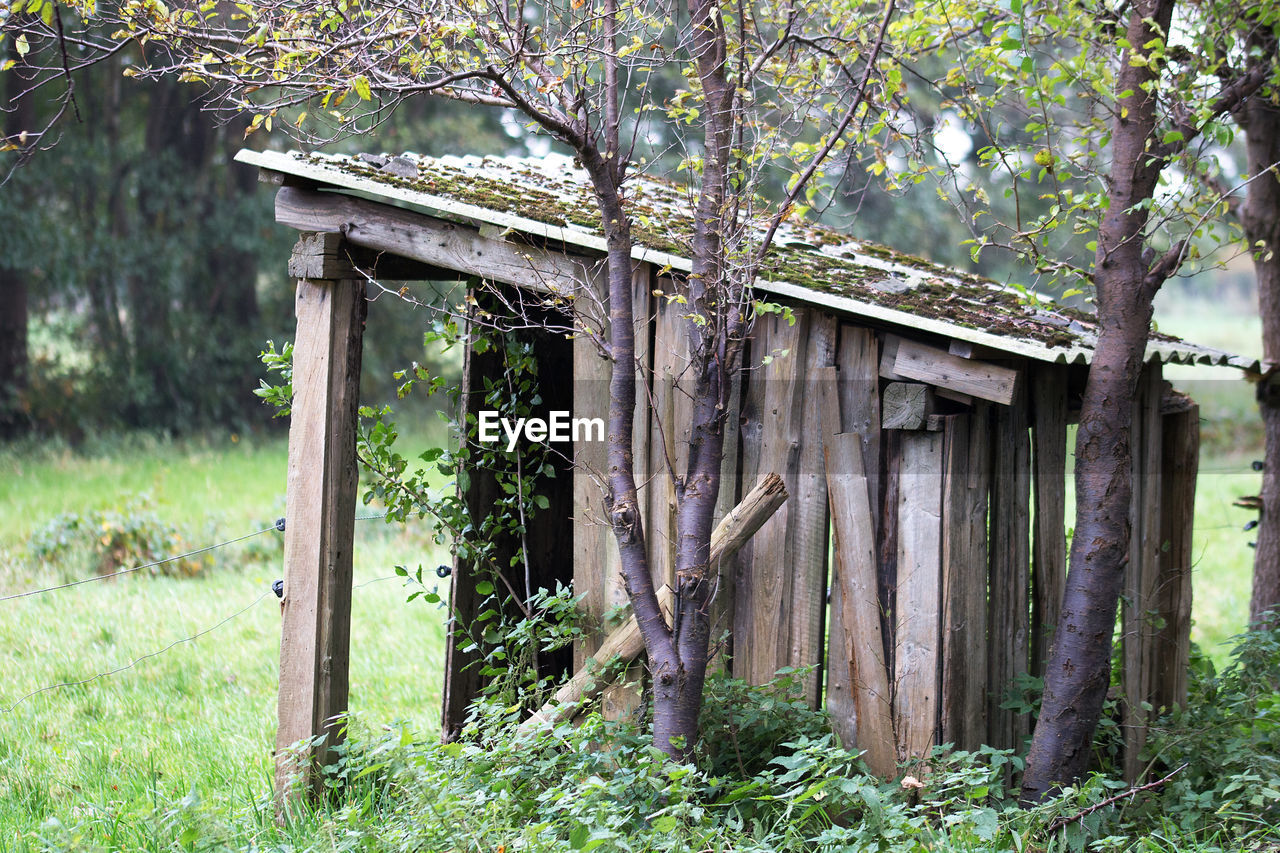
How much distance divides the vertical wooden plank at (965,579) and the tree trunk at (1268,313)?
3.56 m

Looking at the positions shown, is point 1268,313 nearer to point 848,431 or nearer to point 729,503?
point 848,431

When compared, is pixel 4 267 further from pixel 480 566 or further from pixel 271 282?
pixel 480 566

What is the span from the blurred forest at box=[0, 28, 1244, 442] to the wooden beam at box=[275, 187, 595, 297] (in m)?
11.6

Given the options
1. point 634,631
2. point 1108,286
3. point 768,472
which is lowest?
point 634,631

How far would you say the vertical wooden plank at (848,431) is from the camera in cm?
455

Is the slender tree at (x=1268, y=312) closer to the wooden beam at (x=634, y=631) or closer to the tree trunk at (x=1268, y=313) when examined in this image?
the tree trunk at (x=1268, y=313)

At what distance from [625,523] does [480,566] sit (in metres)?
1.49

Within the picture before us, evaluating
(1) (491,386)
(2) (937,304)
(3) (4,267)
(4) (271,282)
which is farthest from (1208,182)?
(4) (271,282)

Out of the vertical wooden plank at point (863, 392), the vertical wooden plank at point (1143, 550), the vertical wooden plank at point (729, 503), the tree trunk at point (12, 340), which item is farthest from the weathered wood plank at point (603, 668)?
Answer: the tree trunk at point (12, 340)

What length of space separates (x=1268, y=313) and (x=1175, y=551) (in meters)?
A: 2.38

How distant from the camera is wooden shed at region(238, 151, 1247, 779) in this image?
4.43 meters

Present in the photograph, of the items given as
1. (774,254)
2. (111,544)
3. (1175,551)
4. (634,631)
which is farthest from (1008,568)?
(111,544)

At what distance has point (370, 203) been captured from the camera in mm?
5039

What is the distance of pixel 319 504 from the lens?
4.84m
